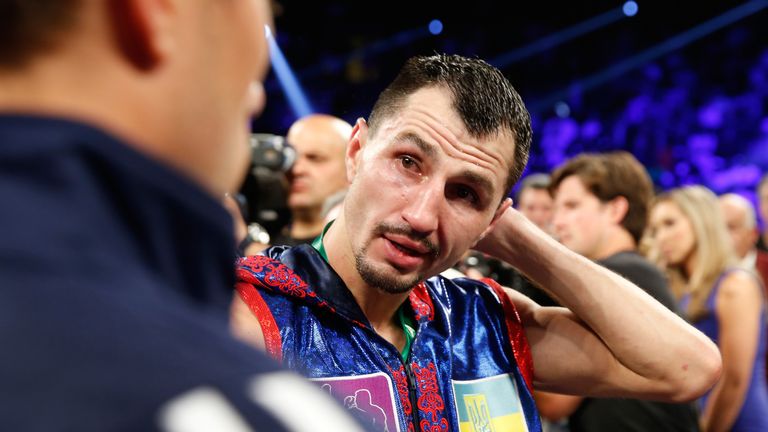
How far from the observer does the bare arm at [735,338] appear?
3.22 metres

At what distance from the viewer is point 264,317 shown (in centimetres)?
138

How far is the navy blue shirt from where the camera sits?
355mm

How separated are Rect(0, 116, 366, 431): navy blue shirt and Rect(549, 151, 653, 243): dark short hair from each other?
286 cm

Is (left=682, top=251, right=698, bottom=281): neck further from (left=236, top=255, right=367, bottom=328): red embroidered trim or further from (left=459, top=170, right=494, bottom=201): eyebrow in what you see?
(left=236, top=255, right=367, bottom=328): red embroidered trim

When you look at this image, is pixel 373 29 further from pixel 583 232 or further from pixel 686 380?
pixel 686 380

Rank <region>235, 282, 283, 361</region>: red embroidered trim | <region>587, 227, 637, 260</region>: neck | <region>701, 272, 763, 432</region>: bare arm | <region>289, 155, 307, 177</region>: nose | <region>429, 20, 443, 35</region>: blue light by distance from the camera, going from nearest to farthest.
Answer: <region>235, 282, 283, 361</region>: red embroidered trim, <region>587, 227, 637, 260</region>: neck, <region>701, 272, 763, 432</region>: bare arm, <region>289, 155, 307, 177</region>: nose, <region>429, 20, 443, 35</region>: blue light

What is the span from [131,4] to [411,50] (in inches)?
385

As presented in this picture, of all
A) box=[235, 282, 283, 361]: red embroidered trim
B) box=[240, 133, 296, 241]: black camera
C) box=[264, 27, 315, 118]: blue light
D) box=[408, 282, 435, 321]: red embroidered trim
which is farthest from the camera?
box=[264, 27, 315, 118]: blue light

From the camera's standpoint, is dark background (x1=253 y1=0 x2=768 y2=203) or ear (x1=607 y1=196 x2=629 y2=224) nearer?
ear (x1=607 y1=196 x2=629 y2=224)

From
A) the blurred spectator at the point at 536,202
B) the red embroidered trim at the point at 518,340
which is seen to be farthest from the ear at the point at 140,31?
the blurred spectator at the point at 536,202

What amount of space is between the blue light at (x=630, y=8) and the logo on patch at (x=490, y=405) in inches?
378

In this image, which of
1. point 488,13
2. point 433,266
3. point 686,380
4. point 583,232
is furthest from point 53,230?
point 488,13

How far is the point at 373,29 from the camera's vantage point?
1009 centimetres

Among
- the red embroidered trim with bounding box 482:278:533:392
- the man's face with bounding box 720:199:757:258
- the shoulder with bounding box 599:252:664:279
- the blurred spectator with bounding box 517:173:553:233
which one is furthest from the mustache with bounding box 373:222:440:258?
the man's face with bounding box 720:199:757:258
